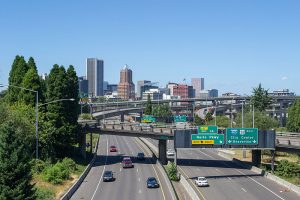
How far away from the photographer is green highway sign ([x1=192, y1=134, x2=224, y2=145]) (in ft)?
231

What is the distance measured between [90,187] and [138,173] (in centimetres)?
1351

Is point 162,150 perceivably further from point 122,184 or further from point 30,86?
point 30,86

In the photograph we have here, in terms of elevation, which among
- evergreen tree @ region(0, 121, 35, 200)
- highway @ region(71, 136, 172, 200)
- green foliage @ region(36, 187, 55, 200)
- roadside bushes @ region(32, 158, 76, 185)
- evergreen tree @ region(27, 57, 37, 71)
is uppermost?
evergreen tree @ region(27, 57, 37, 71)

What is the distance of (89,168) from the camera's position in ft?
240

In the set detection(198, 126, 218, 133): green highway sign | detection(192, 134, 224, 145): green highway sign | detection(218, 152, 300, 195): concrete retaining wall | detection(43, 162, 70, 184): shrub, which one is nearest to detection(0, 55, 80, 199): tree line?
detection(43, 162, 70, 184): shrub

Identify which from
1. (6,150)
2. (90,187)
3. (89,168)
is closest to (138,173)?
(89,168)

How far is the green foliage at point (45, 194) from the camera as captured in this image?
46016 millimetres

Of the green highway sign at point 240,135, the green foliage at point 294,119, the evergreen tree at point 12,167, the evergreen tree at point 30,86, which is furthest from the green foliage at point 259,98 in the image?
the evergreen tree at point 12,167

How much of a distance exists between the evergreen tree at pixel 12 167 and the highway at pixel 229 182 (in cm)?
2097

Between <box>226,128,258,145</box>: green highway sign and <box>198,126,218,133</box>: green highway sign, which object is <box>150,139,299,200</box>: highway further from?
<box>198,126,218,133</box>: green highway sign

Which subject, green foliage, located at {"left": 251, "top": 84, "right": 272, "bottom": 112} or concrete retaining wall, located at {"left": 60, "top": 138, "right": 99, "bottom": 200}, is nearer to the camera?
concrete retaining wall, located at {"left": 60, "top": 138, "right": 99, "bottom": 200}

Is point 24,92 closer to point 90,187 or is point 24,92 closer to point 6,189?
point 90,187

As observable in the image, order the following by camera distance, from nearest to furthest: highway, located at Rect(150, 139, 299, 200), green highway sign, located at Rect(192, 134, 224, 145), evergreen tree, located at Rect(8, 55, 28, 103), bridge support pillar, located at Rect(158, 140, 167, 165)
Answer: highway, located at Rect(150, 139, 299, 200) → green highway sign, located at Rect(192, 134, 224, 145) → evergreen tree, located at Rect(8, 55, 28, 103) → bridge support pillar, located at Rect(158, 140, 167, 165)

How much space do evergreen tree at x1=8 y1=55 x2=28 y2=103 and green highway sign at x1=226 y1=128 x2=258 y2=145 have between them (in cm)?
3310
